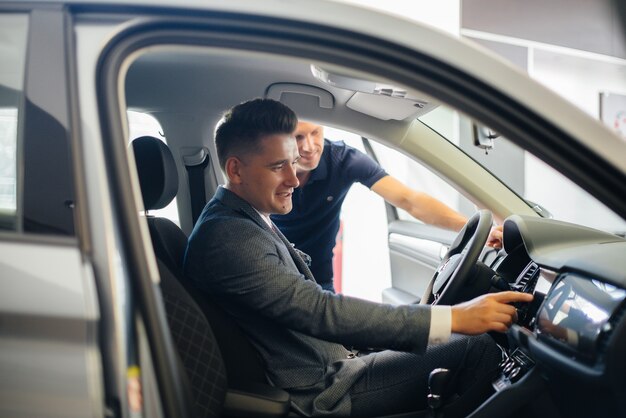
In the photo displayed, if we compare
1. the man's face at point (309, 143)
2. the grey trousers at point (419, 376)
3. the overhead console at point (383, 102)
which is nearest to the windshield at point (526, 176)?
the man's face at point (309, 143)

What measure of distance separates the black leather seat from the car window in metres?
0.50

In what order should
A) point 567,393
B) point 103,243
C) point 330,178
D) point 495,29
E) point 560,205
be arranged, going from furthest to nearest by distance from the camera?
point 560,205 < point 495,29 < point 330,178 < point 567,393 < point 103,243

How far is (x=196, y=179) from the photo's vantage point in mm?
2383

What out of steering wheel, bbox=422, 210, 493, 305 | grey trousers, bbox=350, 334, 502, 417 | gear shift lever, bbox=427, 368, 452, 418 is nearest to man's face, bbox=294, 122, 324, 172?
steering wheel, bbox=422, 210, 493, 305

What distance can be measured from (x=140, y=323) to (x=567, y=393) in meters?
0.87

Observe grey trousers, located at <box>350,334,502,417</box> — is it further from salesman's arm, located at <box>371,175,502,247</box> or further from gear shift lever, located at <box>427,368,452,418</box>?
salesman's arm, located at <box>371,175,502,247</box>

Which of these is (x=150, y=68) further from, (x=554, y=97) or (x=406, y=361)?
(x=554, y=97)

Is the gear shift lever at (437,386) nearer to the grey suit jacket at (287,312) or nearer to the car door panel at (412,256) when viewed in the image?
the grey suit jacket at (287,312)

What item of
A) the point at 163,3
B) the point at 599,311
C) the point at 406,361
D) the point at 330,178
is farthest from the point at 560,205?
the point at 163,3

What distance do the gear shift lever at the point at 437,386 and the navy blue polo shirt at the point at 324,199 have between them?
3.93 ft

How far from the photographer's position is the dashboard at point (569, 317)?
99 centimetres

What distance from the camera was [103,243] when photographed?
0.76m

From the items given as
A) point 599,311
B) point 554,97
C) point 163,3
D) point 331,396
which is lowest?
point 331,396

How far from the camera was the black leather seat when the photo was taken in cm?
122
